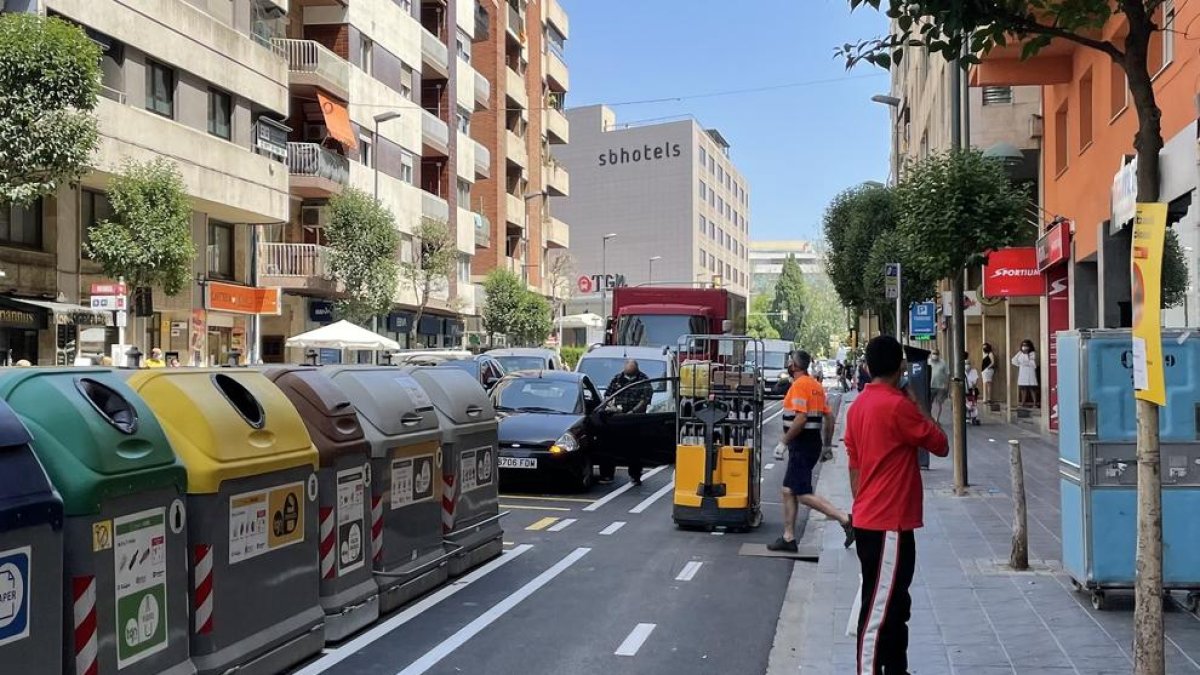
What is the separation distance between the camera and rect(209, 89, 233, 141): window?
2953 cm

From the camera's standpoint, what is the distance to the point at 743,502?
12.7 m

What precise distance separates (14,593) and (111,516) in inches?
30.5

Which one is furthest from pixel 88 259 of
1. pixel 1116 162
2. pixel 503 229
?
pixel 503 229

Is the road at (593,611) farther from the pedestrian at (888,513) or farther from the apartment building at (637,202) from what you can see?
the apartment building at (637,202)

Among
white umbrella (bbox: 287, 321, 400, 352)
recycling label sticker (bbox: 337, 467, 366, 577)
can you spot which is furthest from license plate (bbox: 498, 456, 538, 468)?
white umbrella (bbox: 287, 321, 400, 352)

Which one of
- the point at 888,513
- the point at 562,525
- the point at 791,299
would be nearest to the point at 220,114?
the point at 562,525

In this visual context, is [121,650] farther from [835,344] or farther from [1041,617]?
[835,344]

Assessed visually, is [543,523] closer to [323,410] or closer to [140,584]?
[323,410]

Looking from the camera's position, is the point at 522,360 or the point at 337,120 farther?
the point at 337,120

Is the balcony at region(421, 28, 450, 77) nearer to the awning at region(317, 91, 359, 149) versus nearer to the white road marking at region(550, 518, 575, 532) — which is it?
the awning at region(317, 91, 359, 149)

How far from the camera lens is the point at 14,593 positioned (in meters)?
4.54

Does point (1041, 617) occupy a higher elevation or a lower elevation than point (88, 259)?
lower

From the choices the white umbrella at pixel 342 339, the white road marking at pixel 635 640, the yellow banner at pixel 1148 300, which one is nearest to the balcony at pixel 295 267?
the white umbrella at pixel 342 339

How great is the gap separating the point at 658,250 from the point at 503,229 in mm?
50494
